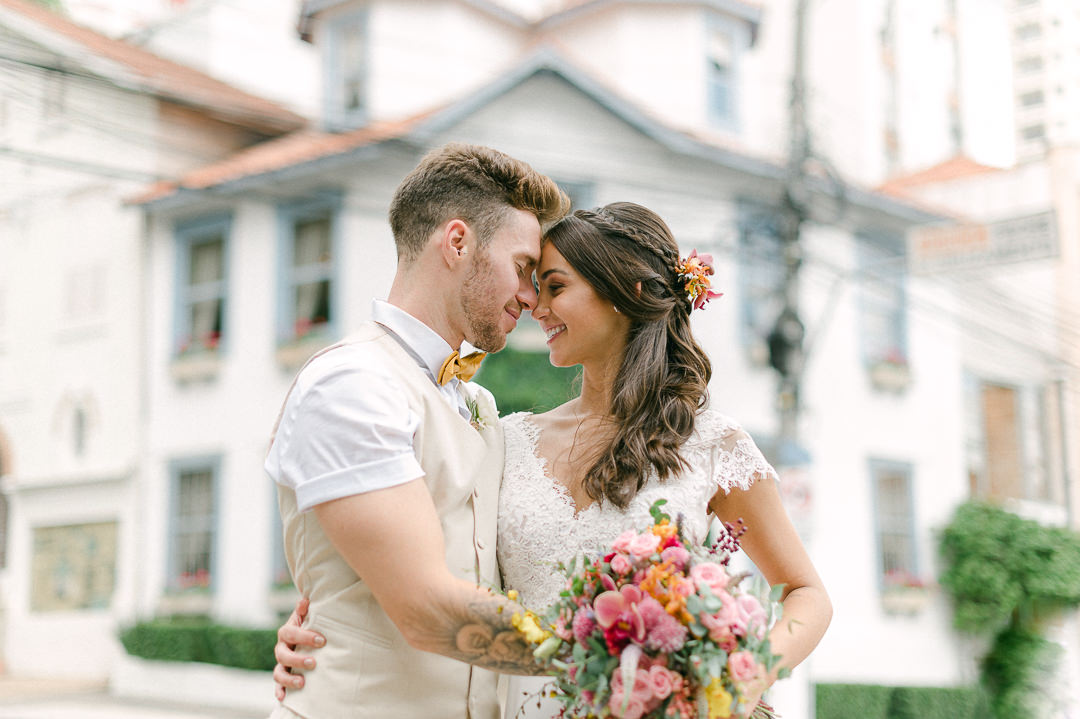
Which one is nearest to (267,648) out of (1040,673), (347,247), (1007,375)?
(347,247)

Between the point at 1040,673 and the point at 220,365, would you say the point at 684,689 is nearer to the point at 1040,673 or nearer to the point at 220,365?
the point at 220,365

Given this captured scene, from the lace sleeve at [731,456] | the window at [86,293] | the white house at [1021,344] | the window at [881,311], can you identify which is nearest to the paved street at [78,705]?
the window at [86,293]

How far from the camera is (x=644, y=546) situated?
2.07 m

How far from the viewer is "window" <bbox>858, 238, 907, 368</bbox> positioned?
52.5 ft

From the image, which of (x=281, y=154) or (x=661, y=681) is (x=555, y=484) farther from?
(x=281, y=154)

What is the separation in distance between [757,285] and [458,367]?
12.4m

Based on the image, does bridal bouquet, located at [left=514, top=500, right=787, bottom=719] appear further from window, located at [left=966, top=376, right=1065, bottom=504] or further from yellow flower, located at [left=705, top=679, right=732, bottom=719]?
window, located at [left=966, top=376, right=1065, bottom=504]

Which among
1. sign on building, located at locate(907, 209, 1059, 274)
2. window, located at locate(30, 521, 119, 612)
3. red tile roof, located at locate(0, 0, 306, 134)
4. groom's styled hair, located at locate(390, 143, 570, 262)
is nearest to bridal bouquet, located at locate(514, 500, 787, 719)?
groom's styled hair, located at locate(390, 143, 570, 262)

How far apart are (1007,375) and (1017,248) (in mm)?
8811

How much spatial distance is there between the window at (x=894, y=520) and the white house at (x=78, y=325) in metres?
10.1

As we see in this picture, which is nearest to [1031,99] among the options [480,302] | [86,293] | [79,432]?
[86,293]

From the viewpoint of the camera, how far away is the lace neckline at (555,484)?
9.77 feet

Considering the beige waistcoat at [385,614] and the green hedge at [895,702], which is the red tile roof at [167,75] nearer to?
the green hedge at [895,702]

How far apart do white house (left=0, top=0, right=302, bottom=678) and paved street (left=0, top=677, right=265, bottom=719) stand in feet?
1.73
